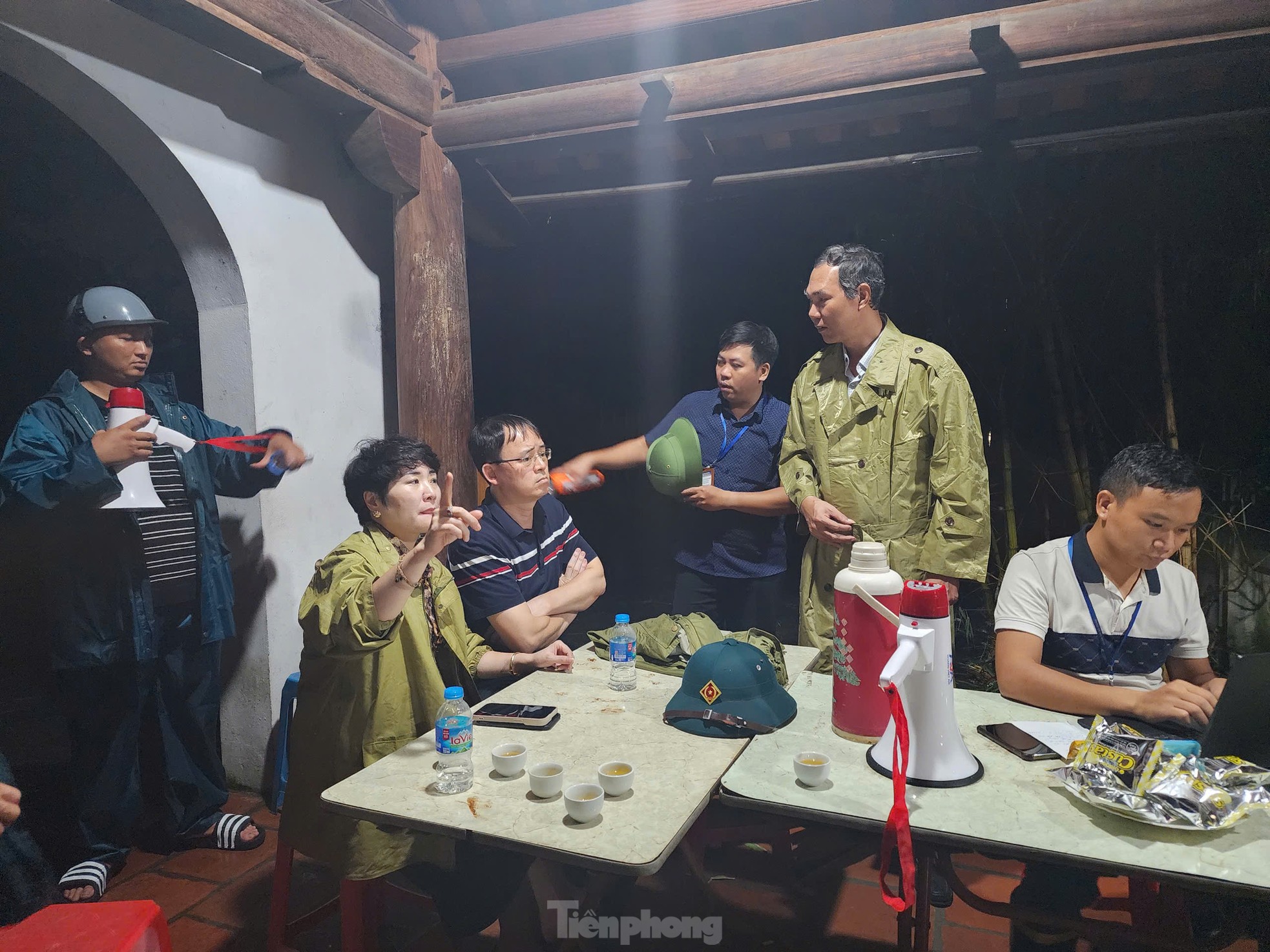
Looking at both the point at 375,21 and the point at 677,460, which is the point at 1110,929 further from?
the point at 375,21

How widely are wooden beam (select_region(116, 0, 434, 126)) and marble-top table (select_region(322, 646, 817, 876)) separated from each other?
7.89ft

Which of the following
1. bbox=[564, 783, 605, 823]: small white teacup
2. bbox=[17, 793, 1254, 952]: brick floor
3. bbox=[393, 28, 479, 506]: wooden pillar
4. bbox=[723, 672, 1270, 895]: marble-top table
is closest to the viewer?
bbox=[723, 672, 1270, 895]: marble-top table

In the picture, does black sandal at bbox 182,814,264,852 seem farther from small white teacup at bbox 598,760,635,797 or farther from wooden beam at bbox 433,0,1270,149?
wooden beam at bbox 433,0,1270,149

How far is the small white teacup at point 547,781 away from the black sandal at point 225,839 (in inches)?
76.5

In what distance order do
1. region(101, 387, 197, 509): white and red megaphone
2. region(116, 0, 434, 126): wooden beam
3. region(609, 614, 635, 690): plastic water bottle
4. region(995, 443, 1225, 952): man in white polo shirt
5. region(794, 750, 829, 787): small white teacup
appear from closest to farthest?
region(794, 750, 829, 787): small white teacup < region(995, 443, 1225, 952): man in white polo shirt < region(609, 614, 635, 690): plastic water bottle < region(101, 387, 197, 509): white and red megaphone < region(116, 0, 434, 126): wooden beam

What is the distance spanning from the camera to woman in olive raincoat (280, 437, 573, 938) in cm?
179

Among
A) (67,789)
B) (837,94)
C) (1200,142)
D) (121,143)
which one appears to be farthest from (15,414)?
(1200,142)

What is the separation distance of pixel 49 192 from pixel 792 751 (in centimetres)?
486

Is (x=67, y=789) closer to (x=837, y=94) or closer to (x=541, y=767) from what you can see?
(x=541, y=767)

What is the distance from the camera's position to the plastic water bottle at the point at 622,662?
2.09 metres

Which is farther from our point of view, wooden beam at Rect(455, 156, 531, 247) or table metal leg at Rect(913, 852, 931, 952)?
wooden beam at Rect(455, 156, 531, 247)

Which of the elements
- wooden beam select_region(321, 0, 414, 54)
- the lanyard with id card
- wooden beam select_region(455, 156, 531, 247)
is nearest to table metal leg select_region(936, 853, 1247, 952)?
the lanyard with id card

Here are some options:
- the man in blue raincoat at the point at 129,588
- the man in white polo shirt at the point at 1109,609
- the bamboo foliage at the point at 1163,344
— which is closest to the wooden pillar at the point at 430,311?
the man in blue raincoat at the point at 129,588

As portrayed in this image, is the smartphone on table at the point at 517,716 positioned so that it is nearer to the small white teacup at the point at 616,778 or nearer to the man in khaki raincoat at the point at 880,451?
the small white teacup at the point at 616,778
